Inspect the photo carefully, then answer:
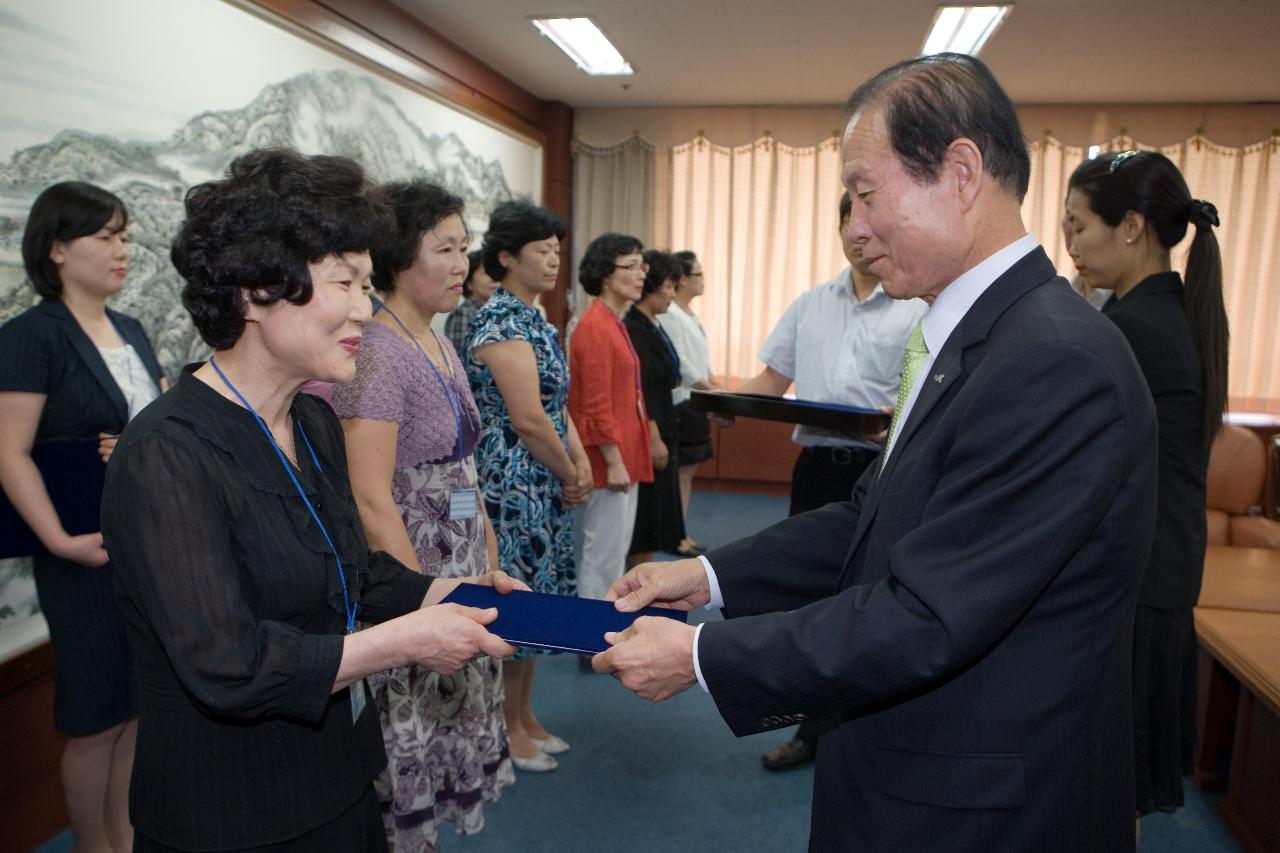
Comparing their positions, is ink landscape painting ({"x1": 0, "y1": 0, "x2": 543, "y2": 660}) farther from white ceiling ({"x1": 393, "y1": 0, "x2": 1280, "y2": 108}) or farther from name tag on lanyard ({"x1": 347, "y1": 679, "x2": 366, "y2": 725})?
name tag on lanyard ({"x1": 347, "y1": 679, "x2": 366, "y2": 725})

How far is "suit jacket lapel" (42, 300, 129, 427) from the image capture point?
221 centimetres

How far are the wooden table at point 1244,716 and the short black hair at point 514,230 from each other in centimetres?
253

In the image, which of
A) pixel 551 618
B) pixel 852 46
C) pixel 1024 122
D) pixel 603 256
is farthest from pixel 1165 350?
pixel 1024 122

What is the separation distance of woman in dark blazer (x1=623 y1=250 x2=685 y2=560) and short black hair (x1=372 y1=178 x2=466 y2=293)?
2.06m

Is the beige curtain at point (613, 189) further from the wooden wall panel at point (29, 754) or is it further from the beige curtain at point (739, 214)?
the wooden wall panel at point (29, 754)

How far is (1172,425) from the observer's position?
2053 mm

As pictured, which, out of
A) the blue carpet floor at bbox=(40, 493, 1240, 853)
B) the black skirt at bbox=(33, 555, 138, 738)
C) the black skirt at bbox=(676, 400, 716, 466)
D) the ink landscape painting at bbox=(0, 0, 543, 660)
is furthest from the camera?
the black skirt at bbox=(676, 400, 716, 466)

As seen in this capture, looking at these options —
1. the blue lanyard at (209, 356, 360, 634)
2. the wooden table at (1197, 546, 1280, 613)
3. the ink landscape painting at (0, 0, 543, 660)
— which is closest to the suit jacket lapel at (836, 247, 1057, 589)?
the blue lanyard at (209, 356, 360, 634)

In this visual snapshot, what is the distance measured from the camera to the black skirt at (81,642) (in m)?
2.19

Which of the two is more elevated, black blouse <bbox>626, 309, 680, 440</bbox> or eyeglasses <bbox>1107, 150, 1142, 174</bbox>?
eyeglasses <bbox>1107, 150, 1142, 174</bbox>

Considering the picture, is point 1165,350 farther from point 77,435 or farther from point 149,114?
point 149,114

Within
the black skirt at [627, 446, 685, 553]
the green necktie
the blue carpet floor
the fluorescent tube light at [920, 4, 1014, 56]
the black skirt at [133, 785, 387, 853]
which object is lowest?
the blue carpet floor

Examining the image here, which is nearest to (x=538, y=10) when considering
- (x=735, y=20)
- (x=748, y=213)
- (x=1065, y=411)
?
(x=735, y=20)

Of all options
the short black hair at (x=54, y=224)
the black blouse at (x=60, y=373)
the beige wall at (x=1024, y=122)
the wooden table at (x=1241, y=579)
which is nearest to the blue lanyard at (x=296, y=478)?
the black blouse at (x=60, y=373)
